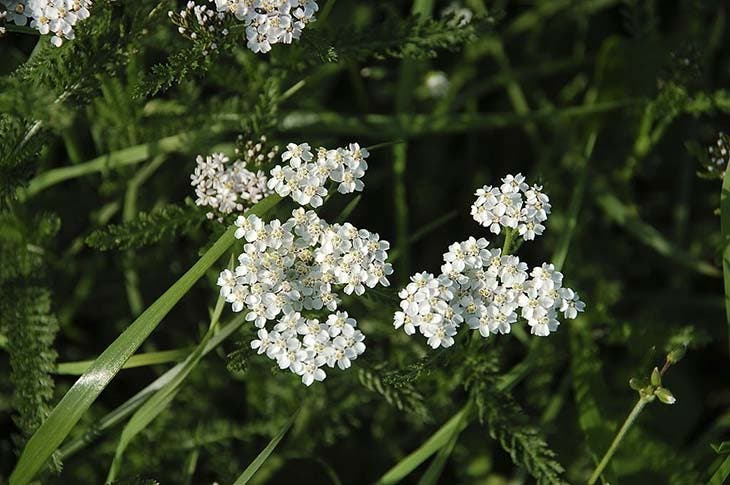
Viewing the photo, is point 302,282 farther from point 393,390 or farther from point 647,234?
point 647,234

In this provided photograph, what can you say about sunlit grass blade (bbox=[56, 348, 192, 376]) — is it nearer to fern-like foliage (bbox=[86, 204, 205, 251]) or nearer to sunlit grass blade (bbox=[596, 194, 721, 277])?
fern-like foliage (bbox=[86, 204, 205, 251])

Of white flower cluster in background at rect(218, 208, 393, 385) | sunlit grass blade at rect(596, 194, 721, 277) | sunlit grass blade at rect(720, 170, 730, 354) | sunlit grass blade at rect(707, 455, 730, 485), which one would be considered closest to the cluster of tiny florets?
white flower cluster in background at rect(218, 208, 393, 385)

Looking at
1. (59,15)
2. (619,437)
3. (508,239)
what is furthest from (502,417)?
(59,15)

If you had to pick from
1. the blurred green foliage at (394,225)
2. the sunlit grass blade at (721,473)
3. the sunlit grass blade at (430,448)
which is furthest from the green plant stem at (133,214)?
the sunlit grass blade at (721,473)

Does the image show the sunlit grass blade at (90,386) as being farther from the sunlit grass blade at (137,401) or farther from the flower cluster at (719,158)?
the flower cluster at (719,158)

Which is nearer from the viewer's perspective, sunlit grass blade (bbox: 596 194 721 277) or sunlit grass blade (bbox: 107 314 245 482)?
sunlit grass blade (bbox: 107 314 245 482)

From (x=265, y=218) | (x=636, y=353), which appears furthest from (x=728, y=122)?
(x=265, y=218)
